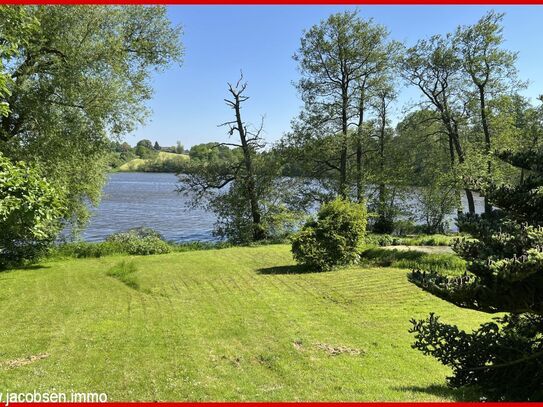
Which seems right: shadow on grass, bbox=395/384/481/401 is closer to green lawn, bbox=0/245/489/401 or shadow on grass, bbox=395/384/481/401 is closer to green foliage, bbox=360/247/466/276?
green lawn, bbox=0/245/489/401

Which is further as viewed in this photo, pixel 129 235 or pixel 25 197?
pixel 129 235

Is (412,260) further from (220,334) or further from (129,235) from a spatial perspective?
(129,235)

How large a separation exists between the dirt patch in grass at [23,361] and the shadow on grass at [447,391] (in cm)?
682

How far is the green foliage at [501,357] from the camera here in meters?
5.25

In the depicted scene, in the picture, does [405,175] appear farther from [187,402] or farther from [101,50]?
[187,402]

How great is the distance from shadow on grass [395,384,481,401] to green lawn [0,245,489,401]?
0.19 feet

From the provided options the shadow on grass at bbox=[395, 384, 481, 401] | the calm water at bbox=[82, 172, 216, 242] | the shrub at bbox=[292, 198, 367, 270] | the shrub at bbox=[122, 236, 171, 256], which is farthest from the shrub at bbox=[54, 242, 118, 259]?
the shadow on grass at bbox=[395, 384, 481, 401]

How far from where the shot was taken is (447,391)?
6.08 m

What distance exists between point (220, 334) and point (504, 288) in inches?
275

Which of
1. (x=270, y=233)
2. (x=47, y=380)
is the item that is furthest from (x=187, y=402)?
(x=270, y=233)

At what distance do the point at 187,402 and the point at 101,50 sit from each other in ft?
53.3

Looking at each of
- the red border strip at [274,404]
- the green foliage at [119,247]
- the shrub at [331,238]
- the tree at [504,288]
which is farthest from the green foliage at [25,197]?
the green foliage at [119,247]

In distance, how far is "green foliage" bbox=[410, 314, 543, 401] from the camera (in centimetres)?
525

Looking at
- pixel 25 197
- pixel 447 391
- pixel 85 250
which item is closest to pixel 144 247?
pixel 85 250
